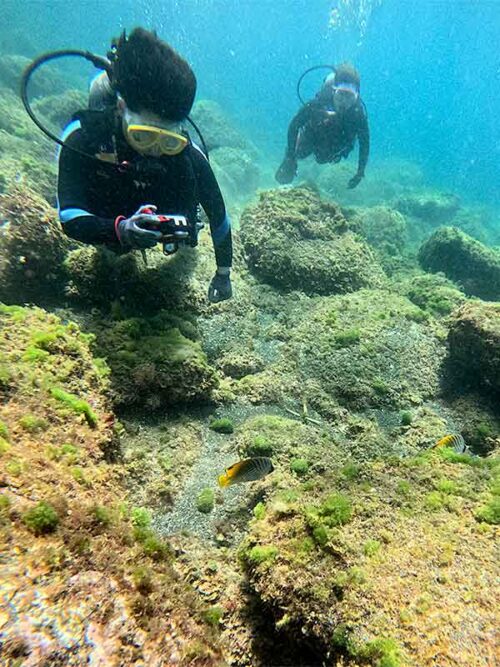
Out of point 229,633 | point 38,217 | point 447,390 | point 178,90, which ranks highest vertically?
point 178,90

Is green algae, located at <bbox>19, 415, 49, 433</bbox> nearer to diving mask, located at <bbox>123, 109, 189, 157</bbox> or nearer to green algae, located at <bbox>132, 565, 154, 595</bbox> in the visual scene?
green algae, located at <bbox>132, 565, 154, 595</bbox>

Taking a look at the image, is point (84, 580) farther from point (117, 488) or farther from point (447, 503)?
point (447, 503)

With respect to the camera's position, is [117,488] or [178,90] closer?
[117,488]

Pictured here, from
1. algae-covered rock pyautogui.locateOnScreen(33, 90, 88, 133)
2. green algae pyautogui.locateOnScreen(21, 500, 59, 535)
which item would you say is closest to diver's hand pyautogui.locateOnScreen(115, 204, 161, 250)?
green algae pyautogui.locateOnScreen(21, 500, 59, 535)

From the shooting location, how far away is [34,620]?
123 cm

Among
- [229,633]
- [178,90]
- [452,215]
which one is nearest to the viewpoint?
[229,633]

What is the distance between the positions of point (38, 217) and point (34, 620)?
493cm

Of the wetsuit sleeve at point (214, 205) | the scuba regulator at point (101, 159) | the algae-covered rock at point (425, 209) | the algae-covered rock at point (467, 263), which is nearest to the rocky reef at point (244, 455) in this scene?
the wetsuit sleeve at point (214, 205)

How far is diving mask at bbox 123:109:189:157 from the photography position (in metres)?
3.93

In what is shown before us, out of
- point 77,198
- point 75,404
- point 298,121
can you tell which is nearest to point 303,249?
point 77,198

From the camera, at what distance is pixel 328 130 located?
10.1 m

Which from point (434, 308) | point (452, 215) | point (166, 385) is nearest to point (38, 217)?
point (166, 385)

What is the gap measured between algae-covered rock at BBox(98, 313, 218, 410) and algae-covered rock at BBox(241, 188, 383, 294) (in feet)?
10.3

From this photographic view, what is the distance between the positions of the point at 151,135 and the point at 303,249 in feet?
13.1
